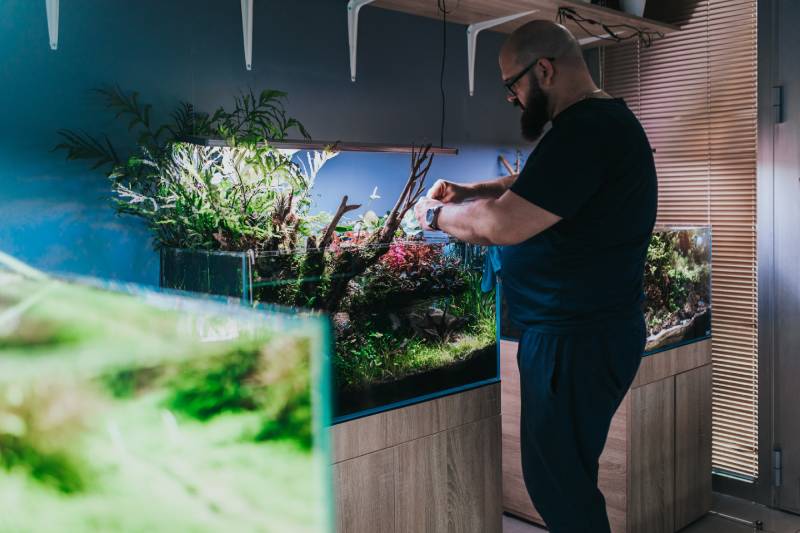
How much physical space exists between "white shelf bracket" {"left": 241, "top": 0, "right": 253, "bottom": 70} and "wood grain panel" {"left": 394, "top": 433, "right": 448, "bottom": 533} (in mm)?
1231

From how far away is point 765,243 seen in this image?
286 cm

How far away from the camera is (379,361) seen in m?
1.71

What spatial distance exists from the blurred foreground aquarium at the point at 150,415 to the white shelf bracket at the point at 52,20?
150cm

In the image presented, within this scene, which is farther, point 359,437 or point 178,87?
point 178,87

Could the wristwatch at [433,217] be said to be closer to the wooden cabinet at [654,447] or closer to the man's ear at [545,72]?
the man's ear at [545,72]

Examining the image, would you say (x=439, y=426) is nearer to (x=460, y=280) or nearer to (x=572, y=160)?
(x=460, y=280)

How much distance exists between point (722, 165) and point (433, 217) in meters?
1.70

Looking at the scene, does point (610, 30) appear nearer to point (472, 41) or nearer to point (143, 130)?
point (472, 41)

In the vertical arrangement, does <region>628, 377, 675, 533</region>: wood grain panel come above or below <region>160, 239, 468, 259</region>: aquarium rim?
below

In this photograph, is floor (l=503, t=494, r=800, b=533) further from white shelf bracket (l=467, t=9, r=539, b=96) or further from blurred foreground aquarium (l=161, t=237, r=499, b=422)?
white shelf bracket (l=467, t=9, r=539, b=96)

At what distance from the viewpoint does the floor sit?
8.98 feet

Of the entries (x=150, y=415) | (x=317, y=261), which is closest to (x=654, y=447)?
(x=317, y=261)

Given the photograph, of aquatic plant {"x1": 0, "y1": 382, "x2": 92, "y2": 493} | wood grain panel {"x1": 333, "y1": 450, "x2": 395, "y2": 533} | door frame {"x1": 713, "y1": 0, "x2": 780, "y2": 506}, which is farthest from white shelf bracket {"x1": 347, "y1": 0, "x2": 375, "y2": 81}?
aquatic plant {"x1": 0, "y1": 382, "x2": 92, "y2": 493}

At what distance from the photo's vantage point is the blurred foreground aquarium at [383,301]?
153 cm
